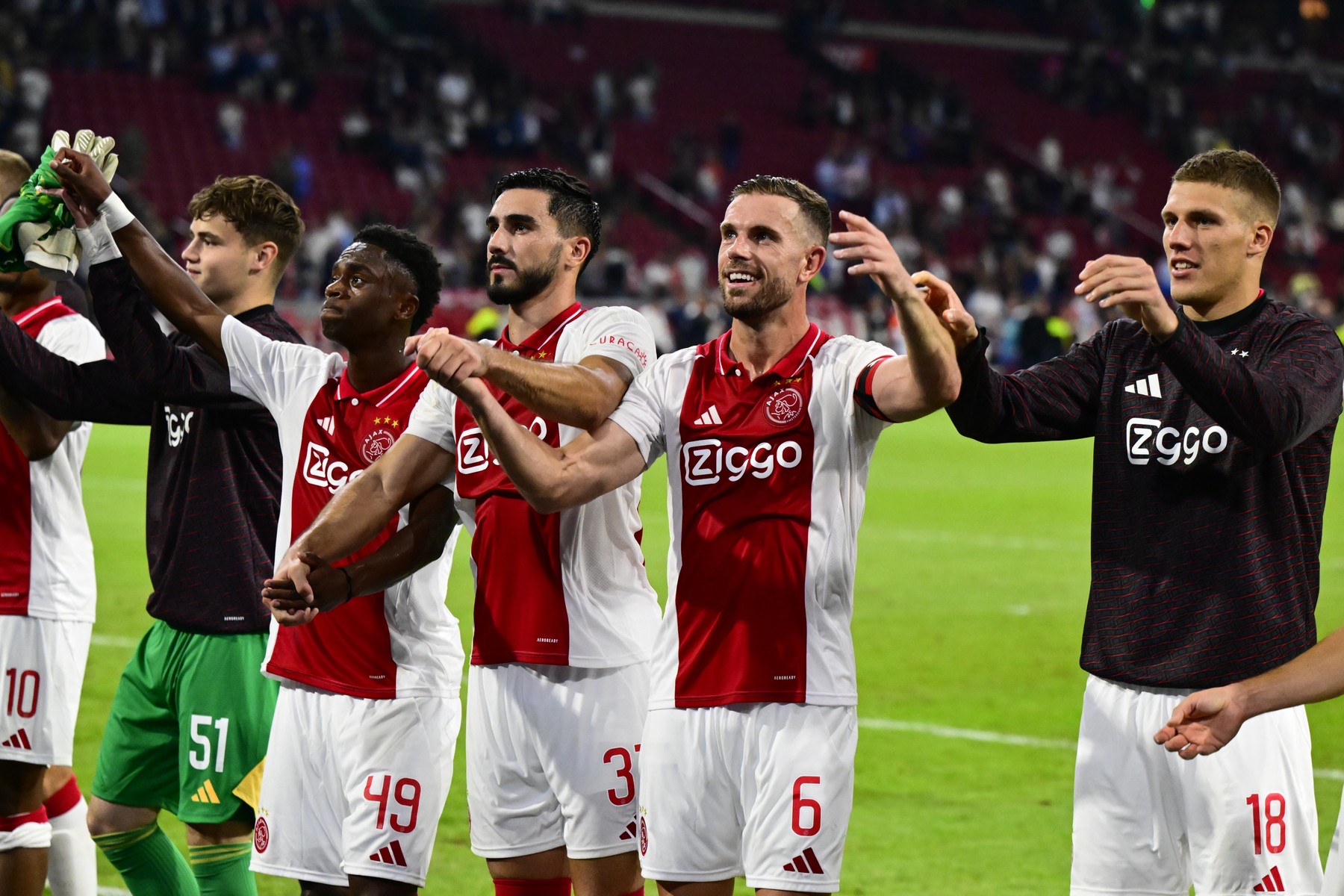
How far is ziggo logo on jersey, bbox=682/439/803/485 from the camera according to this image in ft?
14.0

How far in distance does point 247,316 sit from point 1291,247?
131 ft

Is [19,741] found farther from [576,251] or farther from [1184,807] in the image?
[1184,807]

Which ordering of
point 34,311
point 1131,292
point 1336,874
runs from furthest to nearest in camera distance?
point 34,311 → point 1131,292 → point 1336,874

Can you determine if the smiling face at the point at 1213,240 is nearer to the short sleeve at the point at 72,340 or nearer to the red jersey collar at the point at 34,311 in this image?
the short sleeve at the point at 72,340

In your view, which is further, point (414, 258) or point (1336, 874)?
point (414, 258)

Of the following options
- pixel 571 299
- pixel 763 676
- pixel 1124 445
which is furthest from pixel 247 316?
pixel 1124 445

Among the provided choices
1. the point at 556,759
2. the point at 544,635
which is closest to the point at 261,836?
the point at 556,759

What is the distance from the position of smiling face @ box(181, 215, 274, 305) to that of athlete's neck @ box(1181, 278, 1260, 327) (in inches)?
110

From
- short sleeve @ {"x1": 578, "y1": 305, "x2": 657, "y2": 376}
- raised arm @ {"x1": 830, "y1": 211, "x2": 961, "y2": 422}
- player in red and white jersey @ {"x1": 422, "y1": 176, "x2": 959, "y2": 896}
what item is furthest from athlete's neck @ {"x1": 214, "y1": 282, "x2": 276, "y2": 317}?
raised arm @ {"x1": 830, "y1": 211, "x2": 961, "y2": 422}

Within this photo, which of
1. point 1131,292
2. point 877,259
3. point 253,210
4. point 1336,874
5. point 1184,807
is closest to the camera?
point 1336,874

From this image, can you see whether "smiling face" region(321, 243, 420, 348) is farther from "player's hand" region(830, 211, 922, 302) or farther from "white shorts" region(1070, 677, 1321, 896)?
"white shorts" region(1070, 677, 1321, 896)

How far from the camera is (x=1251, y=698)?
351cm

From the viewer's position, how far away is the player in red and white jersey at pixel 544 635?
15.0 feet

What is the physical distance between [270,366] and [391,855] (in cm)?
144
